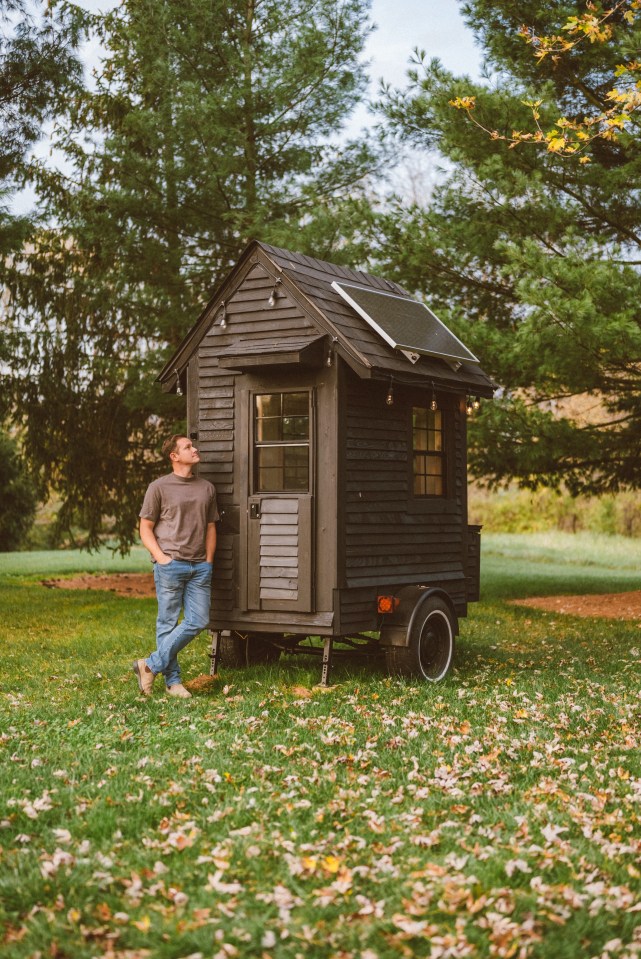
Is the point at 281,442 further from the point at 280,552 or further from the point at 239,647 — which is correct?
the point at 239,647

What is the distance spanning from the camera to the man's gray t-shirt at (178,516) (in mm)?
8406

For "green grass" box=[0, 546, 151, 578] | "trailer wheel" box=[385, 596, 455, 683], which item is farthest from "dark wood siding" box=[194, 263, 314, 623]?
"green grass" box=[0, 546, 151, 578]

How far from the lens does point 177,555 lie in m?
8.38

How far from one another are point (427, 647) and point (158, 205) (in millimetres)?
9422

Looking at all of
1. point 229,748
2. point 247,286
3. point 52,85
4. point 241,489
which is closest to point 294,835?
point 229,748

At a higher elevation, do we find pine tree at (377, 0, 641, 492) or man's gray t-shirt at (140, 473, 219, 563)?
pine tree at (377, 0, 641, 492)

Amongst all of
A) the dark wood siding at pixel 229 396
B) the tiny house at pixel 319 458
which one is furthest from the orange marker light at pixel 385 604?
the dark wood siding at pixel 229 396

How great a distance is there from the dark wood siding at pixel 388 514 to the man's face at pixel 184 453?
4.24ft

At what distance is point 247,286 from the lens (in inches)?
364

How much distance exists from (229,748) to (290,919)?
8.44 feet

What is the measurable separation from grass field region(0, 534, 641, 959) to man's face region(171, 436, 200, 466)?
6.44ft

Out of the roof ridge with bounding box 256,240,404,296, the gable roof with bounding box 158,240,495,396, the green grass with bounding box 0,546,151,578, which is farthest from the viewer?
the green grass with bounding box 0,546,151,578

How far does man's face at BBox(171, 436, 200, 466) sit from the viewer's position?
8.59 m

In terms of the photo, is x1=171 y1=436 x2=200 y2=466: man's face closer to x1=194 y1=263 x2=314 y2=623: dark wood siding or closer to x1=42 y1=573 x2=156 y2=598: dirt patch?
x1=194 y1=263 x2=314 y2=623: dark wood siding
